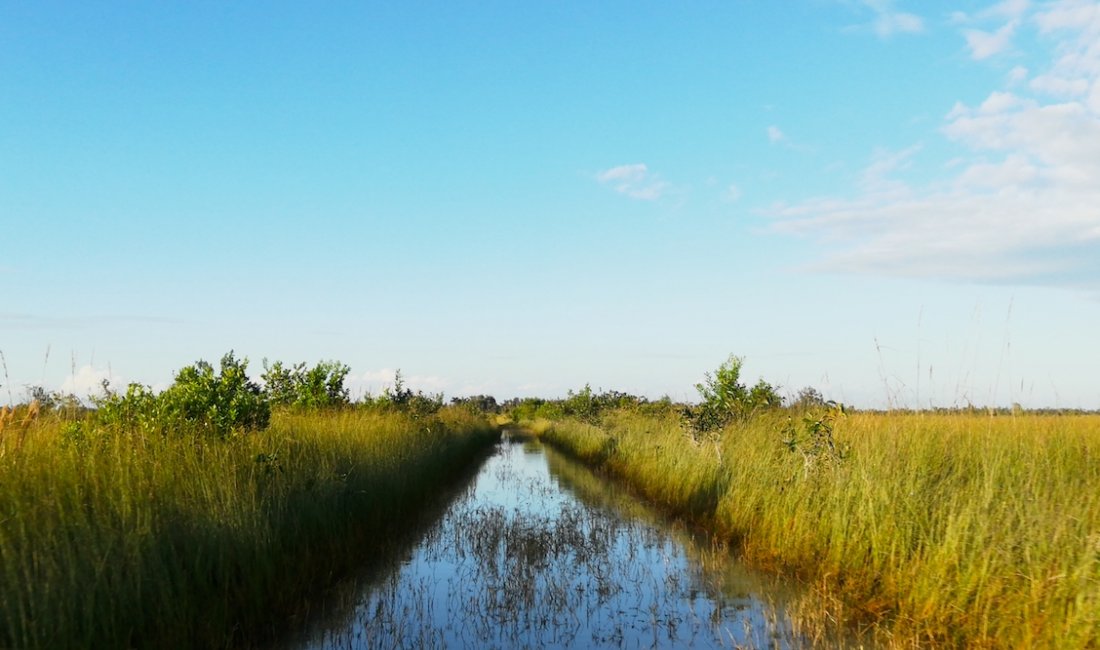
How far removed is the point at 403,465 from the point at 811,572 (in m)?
9.04

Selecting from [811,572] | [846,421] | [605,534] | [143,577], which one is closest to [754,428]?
[846,421]

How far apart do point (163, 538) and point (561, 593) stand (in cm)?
419

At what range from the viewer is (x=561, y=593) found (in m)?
7.98

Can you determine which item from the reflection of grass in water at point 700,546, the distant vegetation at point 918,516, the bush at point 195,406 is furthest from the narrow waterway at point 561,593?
the bush at point 195,406

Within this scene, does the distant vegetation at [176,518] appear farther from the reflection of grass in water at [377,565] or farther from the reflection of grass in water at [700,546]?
the reflection of grass in water at [700,546]

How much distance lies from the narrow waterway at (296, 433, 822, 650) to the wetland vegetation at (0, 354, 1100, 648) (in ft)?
0.14

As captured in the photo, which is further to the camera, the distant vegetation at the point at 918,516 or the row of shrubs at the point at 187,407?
the row of shrubs at the point at 187,407

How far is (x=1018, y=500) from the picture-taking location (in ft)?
21.4

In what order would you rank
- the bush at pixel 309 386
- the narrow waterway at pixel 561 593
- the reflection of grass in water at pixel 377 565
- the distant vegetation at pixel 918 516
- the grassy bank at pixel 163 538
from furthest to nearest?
the bush at pixel 309 386 < the reflection of grass in water at pixel 377 565 < the narrow waterway at pixel 561 593 < the distant vegetation at pixel 918 516 < the grassy bank at pixel 163 538

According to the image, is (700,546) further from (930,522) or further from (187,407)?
(187,407)

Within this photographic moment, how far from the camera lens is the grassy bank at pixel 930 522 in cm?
538

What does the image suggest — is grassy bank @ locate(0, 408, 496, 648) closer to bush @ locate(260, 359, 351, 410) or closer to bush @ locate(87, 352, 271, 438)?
bush @ locate(87, 352, 271, 438)

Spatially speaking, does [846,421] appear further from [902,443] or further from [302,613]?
[302,613]

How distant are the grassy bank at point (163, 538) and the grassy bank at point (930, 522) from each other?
5.56 m
